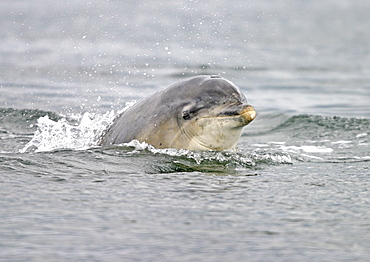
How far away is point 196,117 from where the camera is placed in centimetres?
577

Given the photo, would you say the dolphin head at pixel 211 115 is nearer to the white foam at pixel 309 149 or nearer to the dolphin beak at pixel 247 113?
the dolphin beak at pixel 247 113

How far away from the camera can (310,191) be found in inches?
190

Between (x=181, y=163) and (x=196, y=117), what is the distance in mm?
401

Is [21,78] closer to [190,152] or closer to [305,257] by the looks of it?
[190,152]

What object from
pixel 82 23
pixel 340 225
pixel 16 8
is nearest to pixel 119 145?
pixel 340 225

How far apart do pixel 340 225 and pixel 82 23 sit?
24.7 metres

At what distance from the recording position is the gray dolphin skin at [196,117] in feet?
18.5

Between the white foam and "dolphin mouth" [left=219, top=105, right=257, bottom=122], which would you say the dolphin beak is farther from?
the white foam

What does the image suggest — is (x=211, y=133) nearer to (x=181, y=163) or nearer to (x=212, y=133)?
(x=212, y=133)

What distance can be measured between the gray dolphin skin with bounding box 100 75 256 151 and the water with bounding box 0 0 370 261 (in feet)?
0.35

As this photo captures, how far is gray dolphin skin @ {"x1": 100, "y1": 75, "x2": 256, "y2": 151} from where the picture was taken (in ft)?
18.5

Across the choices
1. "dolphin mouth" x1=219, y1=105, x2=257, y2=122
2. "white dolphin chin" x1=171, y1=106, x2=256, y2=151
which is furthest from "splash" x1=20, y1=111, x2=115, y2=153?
"dolphin mouth" x1=219, y1=105, x2=257, y2=122

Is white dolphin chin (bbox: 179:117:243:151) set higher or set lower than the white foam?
higher

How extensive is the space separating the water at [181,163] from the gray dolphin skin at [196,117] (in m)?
0.11
